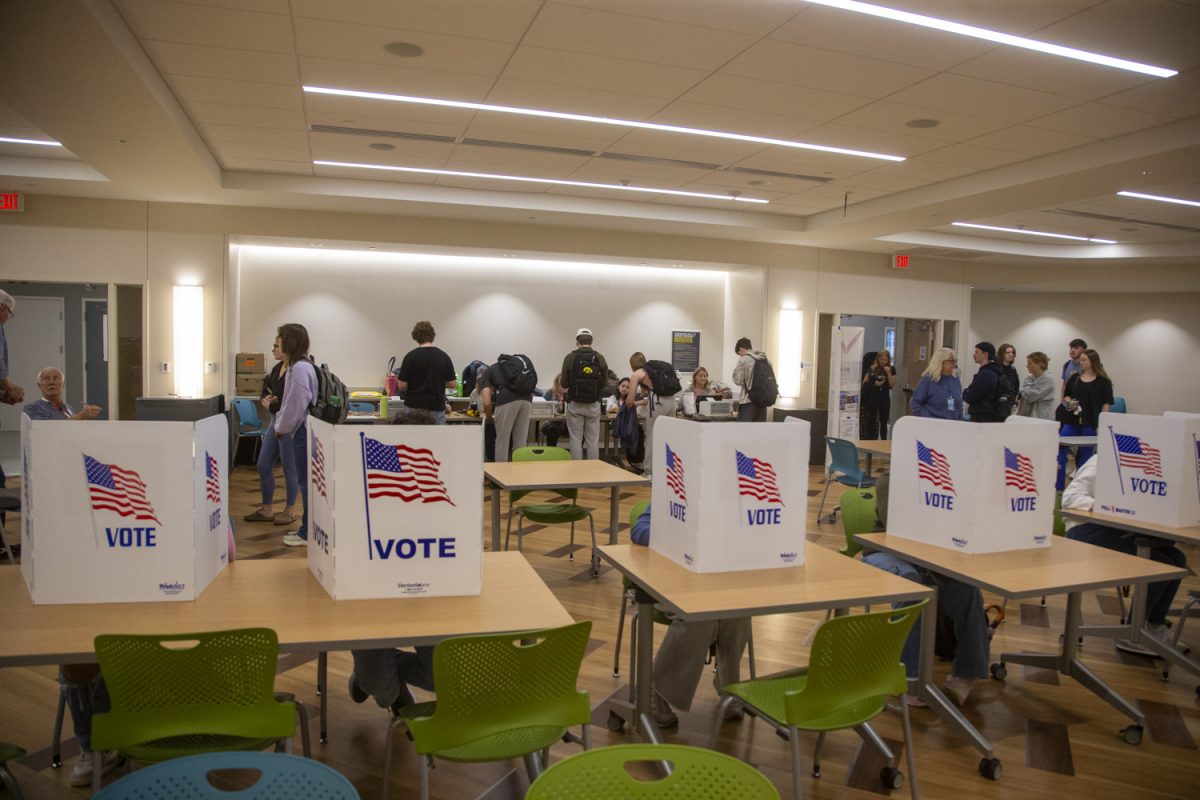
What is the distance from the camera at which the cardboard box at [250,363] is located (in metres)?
9.41

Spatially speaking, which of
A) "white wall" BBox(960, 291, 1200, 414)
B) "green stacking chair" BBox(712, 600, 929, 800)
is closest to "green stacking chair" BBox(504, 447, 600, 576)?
"green stacking chair" BBox(712, 600, 929, 800)

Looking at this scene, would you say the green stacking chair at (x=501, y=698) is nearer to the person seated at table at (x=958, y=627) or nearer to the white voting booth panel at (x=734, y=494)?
the white voting booth panel at (x=734, y=494)

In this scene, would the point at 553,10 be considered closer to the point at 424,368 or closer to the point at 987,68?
the point at 987,68

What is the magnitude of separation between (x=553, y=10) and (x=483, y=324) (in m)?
7.03

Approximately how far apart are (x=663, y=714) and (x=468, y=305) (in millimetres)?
8005

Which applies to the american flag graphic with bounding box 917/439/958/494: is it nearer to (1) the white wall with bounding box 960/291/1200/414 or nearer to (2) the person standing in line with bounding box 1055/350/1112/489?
(2) the person standing in line with bounding box 1055/350/1112/489

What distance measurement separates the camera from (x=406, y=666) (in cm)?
286

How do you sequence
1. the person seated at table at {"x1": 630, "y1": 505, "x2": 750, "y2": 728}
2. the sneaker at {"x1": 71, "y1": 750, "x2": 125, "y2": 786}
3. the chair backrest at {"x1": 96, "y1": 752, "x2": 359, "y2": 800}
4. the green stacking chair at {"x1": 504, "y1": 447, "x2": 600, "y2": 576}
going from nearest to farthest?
the chair backrest at {"x1": 96, "y1": 752, "x2": 359, "y2": 800}, the sneaker at {"x1": 71, "y1": 750, "x2": 125, "y2": 786}, the person seated at table at {"x1": 630, "y1": 505, "x2": 750, "y2": 728}, the green stacking chair at {"x1": 504, "y1": 447, "x2": 600, "y2": 576}

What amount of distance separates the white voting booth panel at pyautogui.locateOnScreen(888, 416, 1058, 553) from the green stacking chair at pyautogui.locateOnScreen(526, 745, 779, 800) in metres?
2.28

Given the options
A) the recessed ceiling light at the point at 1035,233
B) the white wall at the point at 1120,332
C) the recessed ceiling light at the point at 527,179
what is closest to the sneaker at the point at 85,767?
the recessed ceiling light at the point at 527,179

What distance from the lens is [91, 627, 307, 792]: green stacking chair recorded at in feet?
6.52

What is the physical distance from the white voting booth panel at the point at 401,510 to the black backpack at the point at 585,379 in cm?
Answer: 566

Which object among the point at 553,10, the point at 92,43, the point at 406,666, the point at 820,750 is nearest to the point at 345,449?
the point at 406,666

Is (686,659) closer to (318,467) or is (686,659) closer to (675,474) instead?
(675,474)
